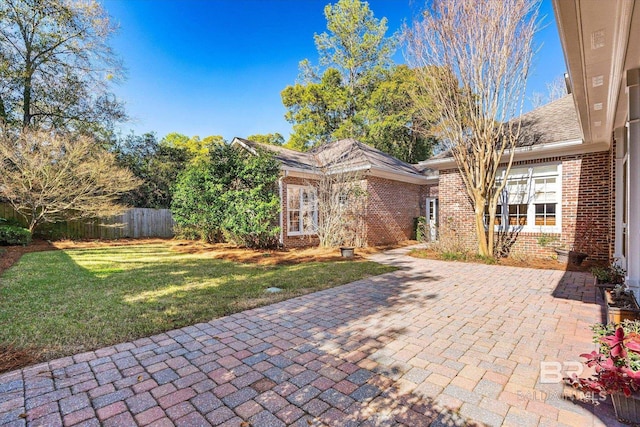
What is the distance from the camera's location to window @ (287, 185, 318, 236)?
39.6 ft

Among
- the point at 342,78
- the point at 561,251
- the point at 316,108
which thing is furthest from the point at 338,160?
the point at 342,78

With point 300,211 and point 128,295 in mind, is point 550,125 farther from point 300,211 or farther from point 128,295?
point 128,295

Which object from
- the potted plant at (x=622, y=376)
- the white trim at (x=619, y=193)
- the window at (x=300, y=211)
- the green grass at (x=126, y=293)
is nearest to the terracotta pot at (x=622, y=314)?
the potted plant at (x=622, y=376)

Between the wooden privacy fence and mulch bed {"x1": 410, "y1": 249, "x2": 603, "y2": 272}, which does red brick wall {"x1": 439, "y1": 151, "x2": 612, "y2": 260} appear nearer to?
mulch bed {"x1": 410, "y1": 249, "x2": 603, "y2": 272}

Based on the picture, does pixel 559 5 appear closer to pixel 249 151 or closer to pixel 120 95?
pixel 249 151

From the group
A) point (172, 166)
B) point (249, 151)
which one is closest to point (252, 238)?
point (249, 151)

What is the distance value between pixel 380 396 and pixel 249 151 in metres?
10.3

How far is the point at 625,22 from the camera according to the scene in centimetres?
296

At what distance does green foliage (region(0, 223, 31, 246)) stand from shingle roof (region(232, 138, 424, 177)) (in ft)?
29.3

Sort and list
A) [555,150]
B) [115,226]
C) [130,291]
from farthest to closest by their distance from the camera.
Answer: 1. [115,226]
2. [555,150]
3. [130,291]

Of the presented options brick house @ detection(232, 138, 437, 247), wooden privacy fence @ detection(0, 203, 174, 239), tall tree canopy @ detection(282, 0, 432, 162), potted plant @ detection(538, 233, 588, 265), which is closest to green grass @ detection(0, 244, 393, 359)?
brick house @ detection(232, 138, 437, 247)

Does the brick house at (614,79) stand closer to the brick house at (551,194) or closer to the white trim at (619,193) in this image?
the white trim at (619,193)

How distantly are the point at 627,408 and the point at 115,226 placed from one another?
17.8m

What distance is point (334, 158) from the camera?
12680mm
